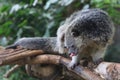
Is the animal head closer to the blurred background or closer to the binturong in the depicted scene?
the binturong

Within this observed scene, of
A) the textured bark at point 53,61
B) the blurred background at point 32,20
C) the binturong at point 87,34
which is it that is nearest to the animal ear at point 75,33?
the binturong at point 87,34

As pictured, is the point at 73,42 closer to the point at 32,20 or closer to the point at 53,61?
the point at 53,61

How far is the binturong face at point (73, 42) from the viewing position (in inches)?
67.3

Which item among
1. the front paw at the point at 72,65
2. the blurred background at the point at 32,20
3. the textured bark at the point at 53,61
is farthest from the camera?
the blurred background at the point at 32,20

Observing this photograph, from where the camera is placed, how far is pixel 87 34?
1.69 metres

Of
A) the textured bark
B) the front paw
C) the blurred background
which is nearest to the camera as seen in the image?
the textured bark

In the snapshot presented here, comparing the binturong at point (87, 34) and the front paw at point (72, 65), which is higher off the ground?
the binturong at point (87, 34)

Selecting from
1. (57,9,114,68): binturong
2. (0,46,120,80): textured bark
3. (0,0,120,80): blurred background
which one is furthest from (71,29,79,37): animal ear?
(0,0,120,80): blurred background

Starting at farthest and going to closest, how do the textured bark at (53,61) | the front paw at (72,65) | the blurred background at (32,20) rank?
the blurred background at (32,20), the front paw at (72,65), the textured bark at (53,61)

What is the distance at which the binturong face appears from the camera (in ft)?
5.61

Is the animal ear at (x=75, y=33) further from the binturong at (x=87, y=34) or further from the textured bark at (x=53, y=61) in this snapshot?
the textured bark at (x=53, y=61)

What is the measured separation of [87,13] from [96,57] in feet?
0.89

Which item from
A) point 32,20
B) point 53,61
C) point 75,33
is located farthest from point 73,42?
point 32,20

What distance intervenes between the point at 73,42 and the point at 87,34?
3.8 inches
